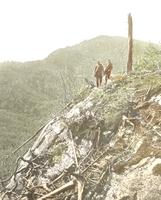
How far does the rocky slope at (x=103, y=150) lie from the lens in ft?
22.1

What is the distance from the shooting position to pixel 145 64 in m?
11.2

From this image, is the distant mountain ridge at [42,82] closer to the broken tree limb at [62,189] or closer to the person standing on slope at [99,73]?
the person standing on slope at [99,73]

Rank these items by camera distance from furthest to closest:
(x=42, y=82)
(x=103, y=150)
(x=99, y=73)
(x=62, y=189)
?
(x=42, y=82) → (x=99, y=73) → (x=103, y=150) → (x=62, y=189)

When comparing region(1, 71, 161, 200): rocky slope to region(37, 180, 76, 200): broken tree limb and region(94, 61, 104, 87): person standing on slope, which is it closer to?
region(37, 180, 76, 200): broken tree limb

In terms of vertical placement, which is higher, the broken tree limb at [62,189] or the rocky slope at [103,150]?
the rocky slope at [103,150]

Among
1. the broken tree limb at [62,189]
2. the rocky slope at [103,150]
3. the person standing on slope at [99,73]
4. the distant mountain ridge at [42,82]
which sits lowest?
the distant mountain ridge at [42,82]

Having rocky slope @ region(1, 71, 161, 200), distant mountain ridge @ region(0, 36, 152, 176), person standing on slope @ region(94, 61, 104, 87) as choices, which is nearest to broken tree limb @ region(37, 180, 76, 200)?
rocky slope @ region(1, 71, 161, 200)

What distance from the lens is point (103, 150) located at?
7.64m

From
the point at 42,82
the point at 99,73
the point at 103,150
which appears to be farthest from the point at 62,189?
the point at 42,82

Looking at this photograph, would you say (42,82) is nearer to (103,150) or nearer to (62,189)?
(103,150)

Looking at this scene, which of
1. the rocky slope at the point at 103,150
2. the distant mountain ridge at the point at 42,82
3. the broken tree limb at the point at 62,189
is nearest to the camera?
the rocky slope at the point at 103,150

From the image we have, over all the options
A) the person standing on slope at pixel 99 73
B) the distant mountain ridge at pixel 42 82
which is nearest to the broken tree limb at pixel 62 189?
the person standing on slope at pixel 99 73

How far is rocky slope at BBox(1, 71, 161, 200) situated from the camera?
22.1 feet

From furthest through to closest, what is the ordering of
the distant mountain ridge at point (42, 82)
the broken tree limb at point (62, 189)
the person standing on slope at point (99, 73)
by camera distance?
the distant mountain ridge at point (42, 82) < the person standing on slope at point (99, 73) < the broken tree limb at point (62, 189)
